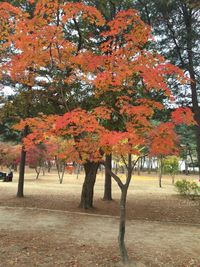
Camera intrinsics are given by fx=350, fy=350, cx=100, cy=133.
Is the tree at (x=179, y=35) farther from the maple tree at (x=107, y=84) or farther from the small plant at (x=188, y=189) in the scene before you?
the maple tree at (x=107, y=84)

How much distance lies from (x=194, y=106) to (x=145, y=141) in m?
10.3

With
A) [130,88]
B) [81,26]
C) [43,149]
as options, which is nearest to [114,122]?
[130,88]

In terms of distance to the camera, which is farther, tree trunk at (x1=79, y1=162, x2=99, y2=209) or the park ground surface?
tree trunk at (x1=79, y1=162, x2=99, y2=209)

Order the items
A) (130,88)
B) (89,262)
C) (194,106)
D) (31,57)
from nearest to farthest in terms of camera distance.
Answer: (89,262) → (31,57) → (130,88) → (194,106)

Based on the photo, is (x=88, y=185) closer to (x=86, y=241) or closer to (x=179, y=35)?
(x=86, y=241)

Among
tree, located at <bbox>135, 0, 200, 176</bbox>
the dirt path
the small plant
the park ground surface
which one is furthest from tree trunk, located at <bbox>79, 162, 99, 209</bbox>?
the small plant

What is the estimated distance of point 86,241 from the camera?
893 centimetres

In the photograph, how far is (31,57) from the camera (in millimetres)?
8555

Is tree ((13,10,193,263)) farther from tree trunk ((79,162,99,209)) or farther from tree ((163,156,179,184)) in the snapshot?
tree ((163,156,179,184))

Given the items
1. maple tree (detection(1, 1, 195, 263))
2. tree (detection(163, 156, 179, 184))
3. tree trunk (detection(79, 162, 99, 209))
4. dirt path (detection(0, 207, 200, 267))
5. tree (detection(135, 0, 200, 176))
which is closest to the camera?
maple tree (detection(1, 1, 195, 263))

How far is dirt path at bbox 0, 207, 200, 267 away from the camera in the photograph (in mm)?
7414

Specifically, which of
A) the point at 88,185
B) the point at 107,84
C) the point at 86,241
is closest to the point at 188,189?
the point at 88,185

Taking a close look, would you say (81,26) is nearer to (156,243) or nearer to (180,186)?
(156,243)

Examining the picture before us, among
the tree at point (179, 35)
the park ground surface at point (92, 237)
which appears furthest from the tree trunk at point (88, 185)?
the tree at point (179, 35)
